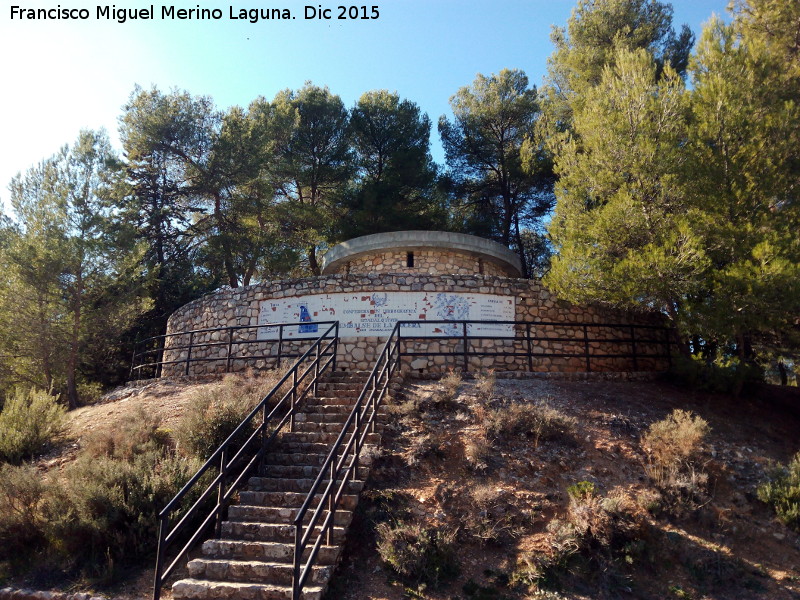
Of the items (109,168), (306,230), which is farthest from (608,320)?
(109,168)

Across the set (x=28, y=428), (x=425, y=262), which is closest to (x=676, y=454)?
(x=425, y=262)

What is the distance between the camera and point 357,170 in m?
22.8

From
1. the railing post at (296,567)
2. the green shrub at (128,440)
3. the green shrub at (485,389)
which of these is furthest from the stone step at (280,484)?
the green shrub at (485,389)

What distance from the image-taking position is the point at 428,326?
39.4 feet

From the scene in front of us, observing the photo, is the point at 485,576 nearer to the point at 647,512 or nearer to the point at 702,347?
the point at 647,512

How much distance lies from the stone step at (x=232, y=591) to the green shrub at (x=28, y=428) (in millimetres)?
5249

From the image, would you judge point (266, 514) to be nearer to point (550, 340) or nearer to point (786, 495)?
point (786, 495)

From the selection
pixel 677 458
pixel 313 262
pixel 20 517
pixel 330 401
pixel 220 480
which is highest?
pixel 313 262

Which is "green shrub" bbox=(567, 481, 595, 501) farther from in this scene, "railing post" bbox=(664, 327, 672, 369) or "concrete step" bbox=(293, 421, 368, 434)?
"railing post" bbox=(664, 327, 672, 369)

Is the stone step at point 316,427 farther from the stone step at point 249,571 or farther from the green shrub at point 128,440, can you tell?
the stone step at point 249,571

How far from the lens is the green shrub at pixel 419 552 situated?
18.4 feet

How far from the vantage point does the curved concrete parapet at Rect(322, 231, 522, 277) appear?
47.5 ft

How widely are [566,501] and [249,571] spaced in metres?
3.55

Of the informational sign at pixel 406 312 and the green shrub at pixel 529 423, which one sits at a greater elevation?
the informational sign at pixel 406 312
